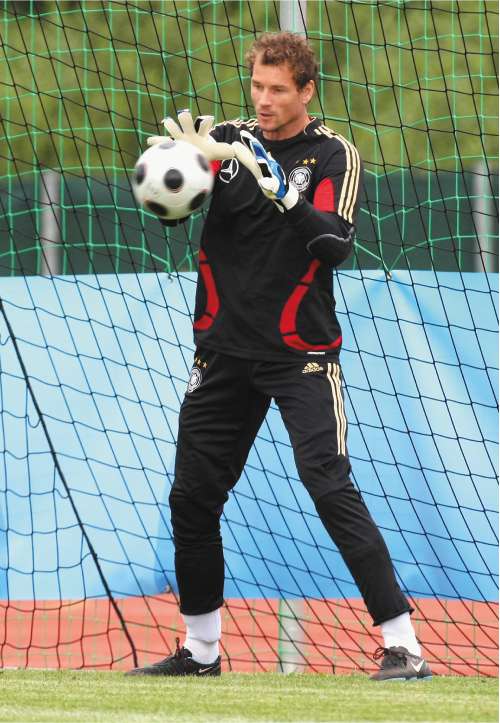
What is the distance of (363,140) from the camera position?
14.0 meters

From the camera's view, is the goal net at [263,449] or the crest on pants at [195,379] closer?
the crest on pants at [195,379]

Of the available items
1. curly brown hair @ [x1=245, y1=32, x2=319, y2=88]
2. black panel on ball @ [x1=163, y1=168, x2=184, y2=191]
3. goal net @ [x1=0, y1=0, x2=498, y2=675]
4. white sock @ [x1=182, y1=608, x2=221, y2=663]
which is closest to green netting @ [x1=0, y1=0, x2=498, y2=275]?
goal net @ [x1=0, y1=0, x2=498, y2=675]

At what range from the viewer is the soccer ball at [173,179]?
4.41 metres

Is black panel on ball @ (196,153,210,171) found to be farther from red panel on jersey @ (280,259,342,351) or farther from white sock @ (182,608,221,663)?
white sock @ (182,608,221,663)

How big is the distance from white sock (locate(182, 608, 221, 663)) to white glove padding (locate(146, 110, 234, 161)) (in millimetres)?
1469

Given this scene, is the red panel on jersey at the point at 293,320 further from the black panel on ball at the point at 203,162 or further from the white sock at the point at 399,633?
the white sock at the point at 399,633

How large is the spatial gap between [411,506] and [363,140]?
850cm

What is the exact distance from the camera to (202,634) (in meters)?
4.82

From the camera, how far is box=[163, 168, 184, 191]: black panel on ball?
4402 millimetres

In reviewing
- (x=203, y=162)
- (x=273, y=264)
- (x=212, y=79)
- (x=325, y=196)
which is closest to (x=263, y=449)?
(x=273, y=264)

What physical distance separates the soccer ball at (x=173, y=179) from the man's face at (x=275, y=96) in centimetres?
27

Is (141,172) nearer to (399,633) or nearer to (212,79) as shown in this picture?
(399,633)

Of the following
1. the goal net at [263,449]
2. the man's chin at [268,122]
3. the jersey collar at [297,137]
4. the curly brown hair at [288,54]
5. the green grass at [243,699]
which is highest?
the curly brown hair at [288,54]

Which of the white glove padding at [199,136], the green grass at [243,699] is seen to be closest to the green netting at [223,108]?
the white glove padding at [199,136]
